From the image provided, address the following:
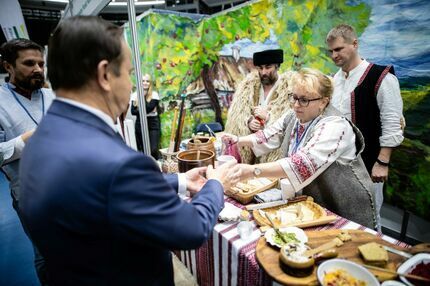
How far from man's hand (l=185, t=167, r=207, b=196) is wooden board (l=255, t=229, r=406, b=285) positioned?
509mm

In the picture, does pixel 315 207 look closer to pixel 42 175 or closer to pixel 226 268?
pixel 226 268

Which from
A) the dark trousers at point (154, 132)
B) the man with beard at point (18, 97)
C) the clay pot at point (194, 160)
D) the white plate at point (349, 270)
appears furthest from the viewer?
the dark trousers at point (154, 132)

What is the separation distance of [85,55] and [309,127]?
5.29 ft

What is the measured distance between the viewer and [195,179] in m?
1.61

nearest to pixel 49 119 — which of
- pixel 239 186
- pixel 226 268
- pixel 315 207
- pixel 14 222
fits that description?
pixel 226 268

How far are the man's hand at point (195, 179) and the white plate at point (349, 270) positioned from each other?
0.81 m

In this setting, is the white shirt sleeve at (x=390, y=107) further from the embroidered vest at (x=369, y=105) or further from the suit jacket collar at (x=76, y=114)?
the suit jacket collar at (x=76, y=114)

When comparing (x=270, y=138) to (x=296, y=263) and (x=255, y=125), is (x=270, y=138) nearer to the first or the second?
(x=255, y=125)

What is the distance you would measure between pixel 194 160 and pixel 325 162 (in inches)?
35.8

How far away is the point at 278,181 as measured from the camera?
2.06m

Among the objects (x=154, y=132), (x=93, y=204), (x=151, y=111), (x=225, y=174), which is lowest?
(x=154, y=132)

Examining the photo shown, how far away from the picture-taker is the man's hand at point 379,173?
278 cm

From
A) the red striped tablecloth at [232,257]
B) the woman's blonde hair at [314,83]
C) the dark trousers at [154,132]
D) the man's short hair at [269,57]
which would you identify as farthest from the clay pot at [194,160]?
the dark trousers at [154,132]

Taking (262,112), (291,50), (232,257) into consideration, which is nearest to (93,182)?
(232,257)
